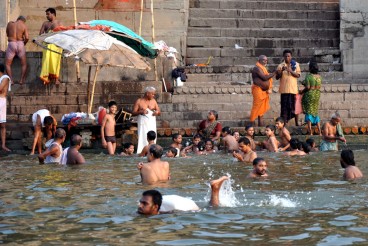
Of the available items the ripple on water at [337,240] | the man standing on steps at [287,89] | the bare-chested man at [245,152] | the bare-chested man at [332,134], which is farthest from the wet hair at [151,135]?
the ripple on water at [337,240]

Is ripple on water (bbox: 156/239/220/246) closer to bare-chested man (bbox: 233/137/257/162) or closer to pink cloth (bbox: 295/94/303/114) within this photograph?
bare-chested man (bbox: 233/137/257/162)

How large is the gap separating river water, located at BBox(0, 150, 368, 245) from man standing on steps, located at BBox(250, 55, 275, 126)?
3.07 meters

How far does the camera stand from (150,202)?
31.7ft

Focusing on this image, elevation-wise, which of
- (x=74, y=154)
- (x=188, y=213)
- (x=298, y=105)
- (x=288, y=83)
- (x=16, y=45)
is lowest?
(x=188, y=213)

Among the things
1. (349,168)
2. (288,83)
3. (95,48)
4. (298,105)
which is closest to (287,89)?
(288,83)

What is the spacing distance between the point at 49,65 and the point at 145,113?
2537 mm

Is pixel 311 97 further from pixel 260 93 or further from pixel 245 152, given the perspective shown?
pixel 245 152

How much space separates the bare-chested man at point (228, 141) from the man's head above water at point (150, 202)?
7108 millimetres

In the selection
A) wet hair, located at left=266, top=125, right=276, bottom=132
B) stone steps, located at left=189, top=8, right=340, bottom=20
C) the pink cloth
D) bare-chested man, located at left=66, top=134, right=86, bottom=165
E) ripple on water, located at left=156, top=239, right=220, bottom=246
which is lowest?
ripple on water, located at left=156, top=239, right=220, bottom=246

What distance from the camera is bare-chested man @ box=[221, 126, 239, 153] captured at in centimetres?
1683

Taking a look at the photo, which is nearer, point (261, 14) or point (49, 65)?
point (49, 65)

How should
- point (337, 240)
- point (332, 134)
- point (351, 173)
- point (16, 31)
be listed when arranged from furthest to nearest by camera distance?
point (16, 31) < point (332, 134) < point (351, 173) < point (337, 240)

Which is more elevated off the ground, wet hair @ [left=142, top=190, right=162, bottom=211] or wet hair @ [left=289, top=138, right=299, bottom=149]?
wet hair @ [left=289, top=138, right=299, bottom=149]

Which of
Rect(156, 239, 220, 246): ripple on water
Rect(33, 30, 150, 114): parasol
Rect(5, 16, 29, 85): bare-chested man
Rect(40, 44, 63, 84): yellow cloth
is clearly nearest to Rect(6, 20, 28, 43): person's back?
Rect(5, 16, 29, 85): bare-chested man
